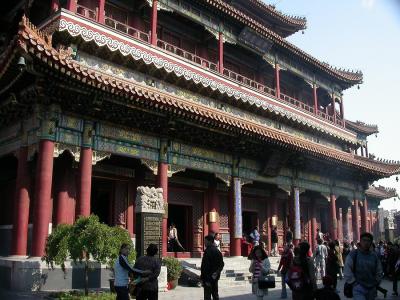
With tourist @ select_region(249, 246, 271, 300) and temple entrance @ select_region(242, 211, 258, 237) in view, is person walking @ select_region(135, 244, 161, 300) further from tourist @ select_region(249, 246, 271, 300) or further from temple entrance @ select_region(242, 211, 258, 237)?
temple entrance @ select_region(242, 211, 258, 237)

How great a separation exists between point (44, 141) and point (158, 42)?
8674 millimetres

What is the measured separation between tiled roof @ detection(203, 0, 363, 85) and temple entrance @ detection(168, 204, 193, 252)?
907cm

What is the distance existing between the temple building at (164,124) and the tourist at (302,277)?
18.9 ft

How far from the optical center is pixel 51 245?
9.80 meters

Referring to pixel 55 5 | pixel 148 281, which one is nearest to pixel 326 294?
pixel 148 281

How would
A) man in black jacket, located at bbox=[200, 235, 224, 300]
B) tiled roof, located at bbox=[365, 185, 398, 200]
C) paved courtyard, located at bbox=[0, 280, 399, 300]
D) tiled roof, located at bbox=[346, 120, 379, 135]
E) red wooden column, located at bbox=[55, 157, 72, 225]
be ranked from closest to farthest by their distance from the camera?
man in black jacket, located at bbox=[200, 235, 224, 300] < paved courtyard, located at bbox=[0, 280, 399, 300] < red wooden column, located at bbox=[55, 157, 72, 225] < tiled roof, located at bbox=[365, 185, 398, 200] < tiled roof, located at bbox=[346, 120, 379, 135]

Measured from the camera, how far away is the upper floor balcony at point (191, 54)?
54.6ft

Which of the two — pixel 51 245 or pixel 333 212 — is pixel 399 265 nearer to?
pixel 51 245

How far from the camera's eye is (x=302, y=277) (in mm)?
6734

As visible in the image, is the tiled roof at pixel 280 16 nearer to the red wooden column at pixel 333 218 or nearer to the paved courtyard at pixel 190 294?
the red wooden column at pixel 333 218

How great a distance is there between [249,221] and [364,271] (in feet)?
51.4

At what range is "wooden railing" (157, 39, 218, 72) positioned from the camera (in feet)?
61.8

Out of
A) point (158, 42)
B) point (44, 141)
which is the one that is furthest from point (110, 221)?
point (158, 42)

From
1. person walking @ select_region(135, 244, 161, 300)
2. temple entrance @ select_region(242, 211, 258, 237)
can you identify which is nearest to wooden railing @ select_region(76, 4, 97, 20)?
temple entrance @ select_region(242, 211, 258, 237)
